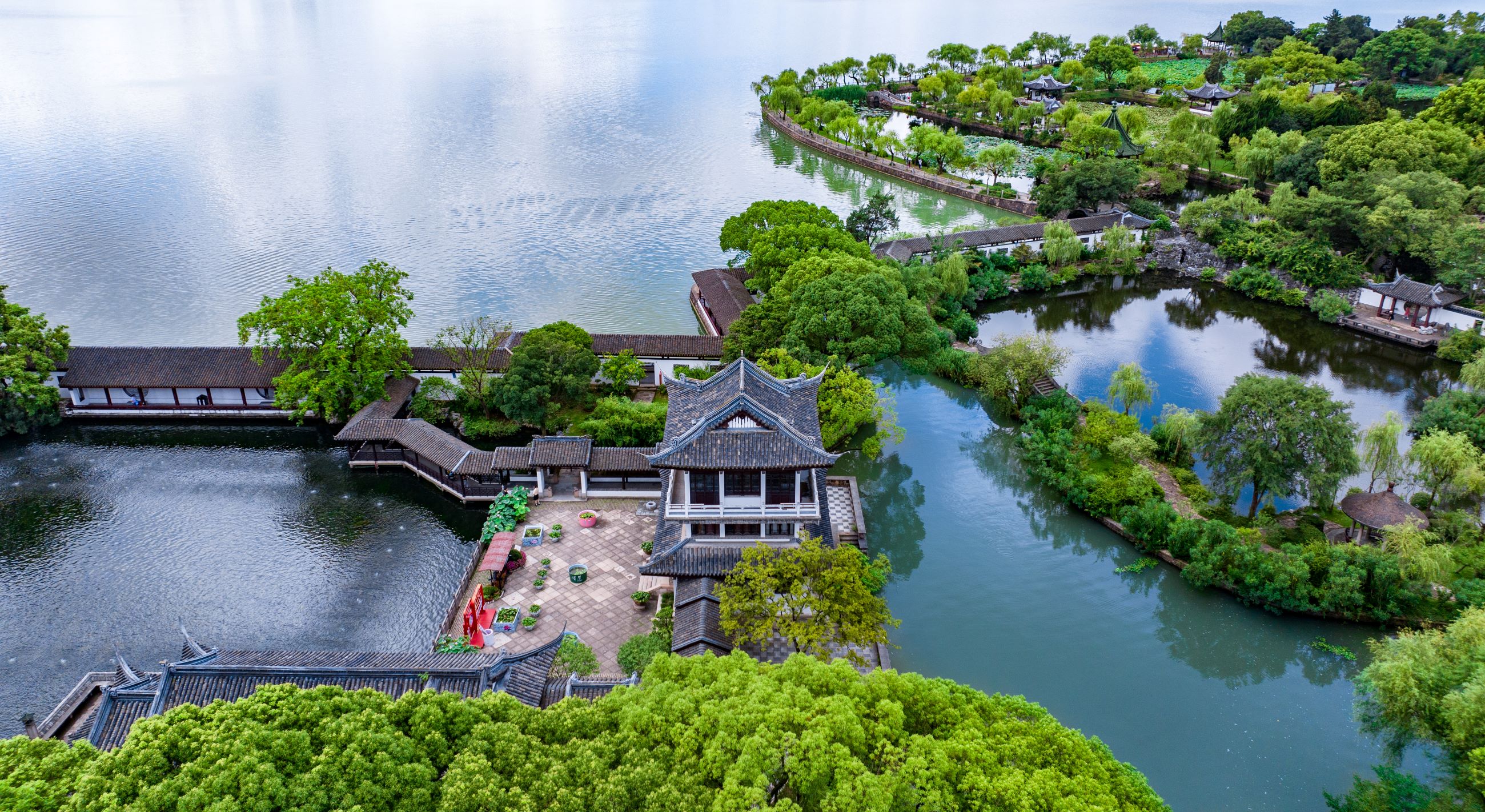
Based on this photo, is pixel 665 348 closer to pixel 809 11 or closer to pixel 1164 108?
pixel 1164 108

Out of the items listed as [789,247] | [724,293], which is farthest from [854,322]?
[724,293]

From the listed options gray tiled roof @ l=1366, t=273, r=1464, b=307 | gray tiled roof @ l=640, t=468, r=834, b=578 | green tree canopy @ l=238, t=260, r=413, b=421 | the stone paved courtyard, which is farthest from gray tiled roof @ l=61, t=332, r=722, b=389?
gray tiled roof @ l=1366, t=273, r=1464, b=307

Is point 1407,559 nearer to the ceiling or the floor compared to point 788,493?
nearer to the floor

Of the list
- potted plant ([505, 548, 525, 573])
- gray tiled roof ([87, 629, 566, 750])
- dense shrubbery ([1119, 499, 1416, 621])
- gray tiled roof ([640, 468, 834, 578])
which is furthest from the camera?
potted plant ([505, 548, 525, 573])

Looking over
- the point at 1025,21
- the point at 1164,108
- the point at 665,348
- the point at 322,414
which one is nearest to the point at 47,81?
the point at 322,414

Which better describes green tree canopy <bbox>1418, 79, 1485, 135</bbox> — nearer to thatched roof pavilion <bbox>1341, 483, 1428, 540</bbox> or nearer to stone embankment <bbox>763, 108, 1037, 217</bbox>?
stone embankment <bbox>763, 108, 1037, 217</bbox>
